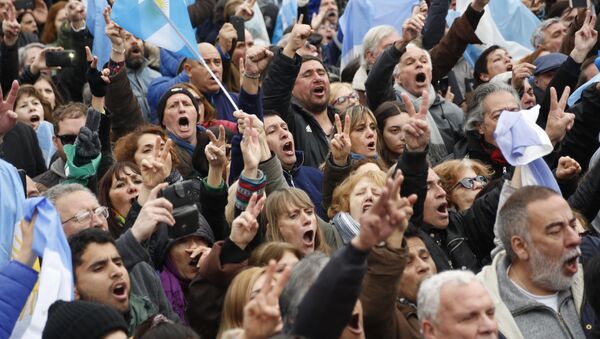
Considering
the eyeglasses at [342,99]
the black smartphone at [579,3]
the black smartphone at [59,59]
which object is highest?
the black smartphone at [59,59]

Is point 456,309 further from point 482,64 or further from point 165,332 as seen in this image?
point 482,64

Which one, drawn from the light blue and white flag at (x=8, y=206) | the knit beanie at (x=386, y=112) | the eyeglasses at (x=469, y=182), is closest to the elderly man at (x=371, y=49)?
the knit beanie at (x=386, y=112)

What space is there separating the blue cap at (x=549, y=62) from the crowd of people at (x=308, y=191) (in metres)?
0.02

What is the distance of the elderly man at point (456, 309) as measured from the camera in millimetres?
5402

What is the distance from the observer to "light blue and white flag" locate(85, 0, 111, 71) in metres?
9.66

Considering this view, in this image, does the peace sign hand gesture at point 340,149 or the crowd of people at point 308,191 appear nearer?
the crowd of people at point 308,191

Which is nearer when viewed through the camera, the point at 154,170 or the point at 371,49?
the point at 154,170

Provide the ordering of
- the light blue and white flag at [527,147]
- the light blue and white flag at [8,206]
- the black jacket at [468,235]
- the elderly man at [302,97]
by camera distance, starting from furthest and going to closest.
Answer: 1. the elderly man at [302,97]
2. the black jacket at [468,235]
3. the light blue and white flag at [527,147]
4. the light blue and white flag at [8,206]

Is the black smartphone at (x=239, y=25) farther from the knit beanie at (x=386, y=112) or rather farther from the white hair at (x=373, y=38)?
the knit beanie at (x=386, y=112)

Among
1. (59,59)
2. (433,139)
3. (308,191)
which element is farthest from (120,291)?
(59,59)

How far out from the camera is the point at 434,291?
5.52 metres

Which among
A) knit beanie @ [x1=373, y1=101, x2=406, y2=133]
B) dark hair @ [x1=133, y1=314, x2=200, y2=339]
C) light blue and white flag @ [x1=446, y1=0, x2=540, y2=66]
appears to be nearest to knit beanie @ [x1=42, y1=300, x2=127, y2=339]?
dark hair @ [x1=133, y1=314, x2=200, y2=339]

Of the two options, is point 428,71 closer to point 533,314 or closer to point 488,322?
point 533,314

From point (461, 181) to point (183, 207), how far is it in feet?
6.76
